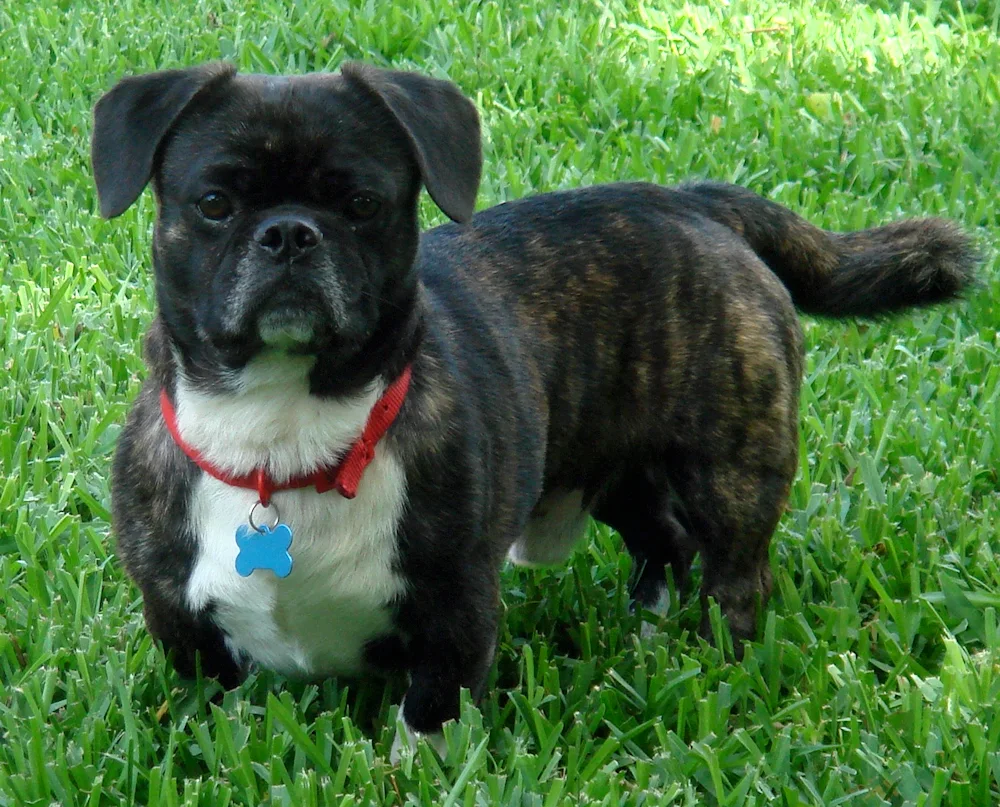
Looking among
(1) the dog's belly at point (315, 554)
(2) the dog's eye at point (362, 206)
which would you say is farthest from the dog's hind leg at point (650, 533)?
(2) the dog's eye at point (362, 206)

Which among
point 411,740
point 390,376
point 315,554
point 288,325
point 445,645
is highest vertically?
point 288,325

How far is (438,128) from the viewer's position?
3078 millimetres

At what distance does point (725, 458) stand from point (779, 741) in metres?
0.84

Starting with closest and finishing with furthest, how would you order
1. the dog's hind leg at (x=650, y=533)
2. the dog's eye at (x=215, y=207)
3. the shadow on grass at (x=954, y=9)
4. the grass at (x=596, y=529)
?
the dog's eye at (x=215, y=207), the grass at (x=596, y=529), the dog's hind leg at (x=650, y=533), the shadow on grass at (x=954, y=9)

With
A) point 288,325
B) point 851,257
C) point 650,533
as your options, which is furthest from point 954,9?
point 288,325

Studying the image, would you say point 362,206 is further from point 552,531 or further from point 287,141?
point 552,531

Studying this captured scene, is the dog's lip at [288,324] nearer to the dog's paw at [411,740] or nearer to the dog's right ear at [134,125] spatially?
the dog's right ear at [134,125]

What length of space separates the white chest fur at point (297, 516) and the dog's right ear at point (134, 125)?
16.5 inches

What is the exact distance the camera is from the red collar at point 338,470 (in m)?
3.06

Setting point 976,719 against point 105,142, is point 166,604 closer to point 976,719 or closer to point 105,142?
point 105,142

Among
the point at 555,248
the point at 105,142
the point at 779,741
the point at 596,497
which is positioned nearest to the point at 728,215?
the point at 555,248

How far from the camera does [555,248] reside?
12.2 feet

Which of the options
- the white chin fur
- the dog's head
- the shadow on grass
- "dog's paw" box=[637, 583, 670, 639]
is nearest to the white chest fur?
the white chin fur

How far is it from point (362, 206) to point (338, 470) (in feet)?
1.75
